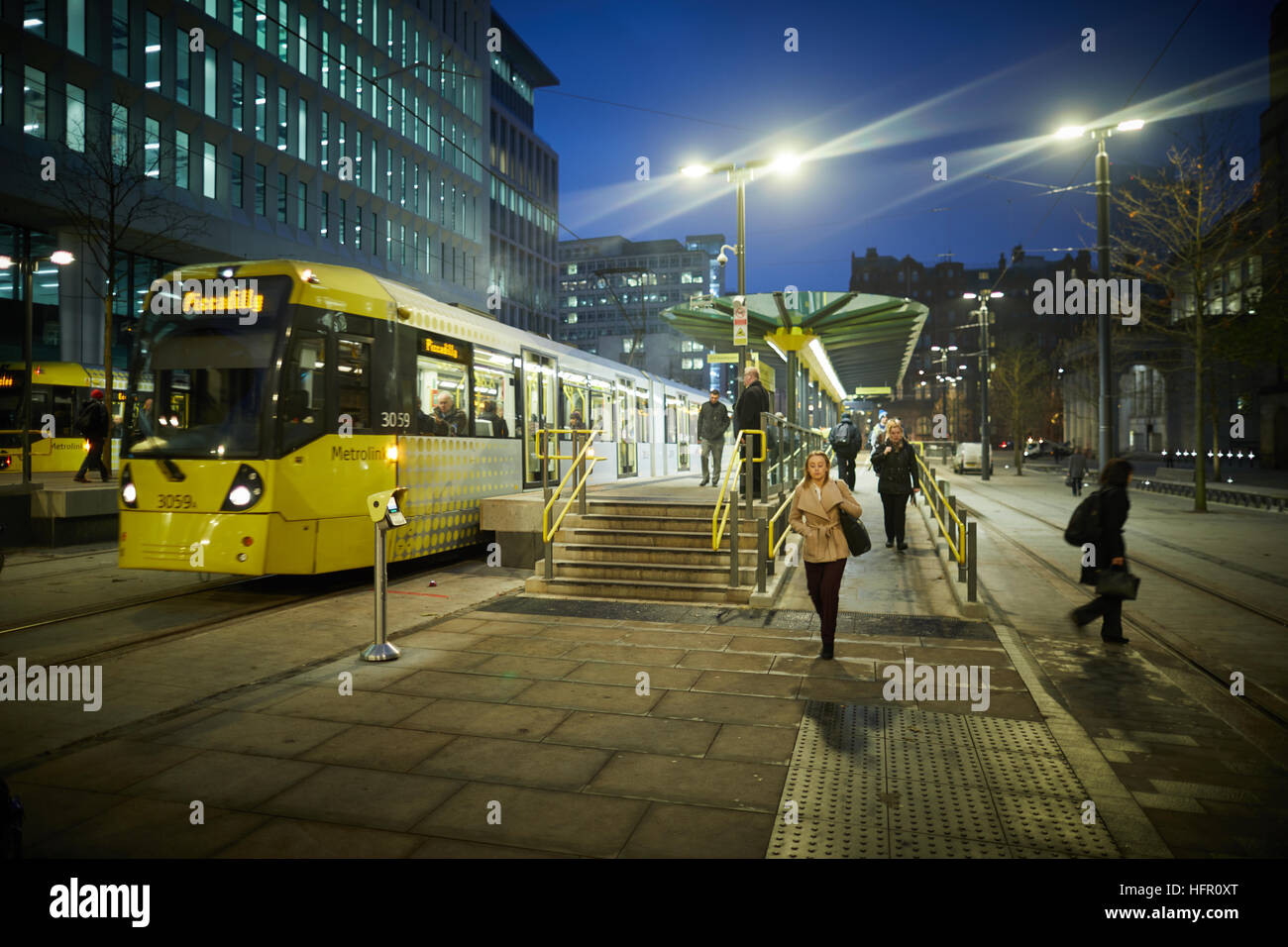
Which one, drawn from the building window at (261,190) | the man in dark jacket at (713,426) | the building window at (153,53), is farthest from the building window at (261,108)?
the man in dark jacket at (713,426)

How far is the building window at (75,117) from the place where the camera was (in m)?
26.4

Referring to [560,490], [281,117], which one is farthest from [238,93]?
[560,490]

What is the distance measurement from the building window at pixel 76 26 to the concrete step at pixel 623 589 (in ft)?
94.8

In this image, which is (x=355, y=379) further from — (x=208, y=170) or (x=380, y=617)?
(x=208, y=170)

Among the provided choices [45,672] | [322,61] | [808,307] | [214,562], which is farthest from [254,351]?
[322,61]

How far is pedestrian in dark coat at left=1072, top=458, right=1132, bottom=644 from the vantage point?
7113 mm

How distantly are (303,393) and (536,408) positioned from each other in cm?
573

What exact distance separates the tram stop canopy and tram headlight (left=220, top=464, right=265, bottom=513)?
8755 millimetres

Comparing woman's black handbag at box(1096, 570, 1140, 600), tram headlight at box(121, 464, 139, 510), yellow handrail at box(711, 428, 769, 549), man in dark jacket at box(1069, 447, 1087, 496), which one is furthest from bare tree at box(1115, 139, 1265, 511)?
tram headlight at box(121, 464, 139, 510)

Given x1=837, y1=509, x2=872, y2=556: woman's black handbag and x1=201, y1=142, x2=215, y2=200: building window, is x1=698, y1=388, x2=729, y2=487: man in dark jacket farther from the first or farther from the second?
x1=201, y1=142, x2=215, y2=200: building window

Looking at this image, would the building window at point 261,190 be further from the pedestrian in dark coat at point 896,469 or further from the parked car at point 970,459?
the parked car at point 970,459

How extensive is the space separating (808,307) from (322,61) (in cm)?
3289

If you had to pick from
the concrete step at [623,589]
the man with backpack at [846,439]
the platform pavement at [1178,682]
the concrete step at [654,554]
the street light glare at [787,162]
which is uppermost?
the street light glare at [787,162]

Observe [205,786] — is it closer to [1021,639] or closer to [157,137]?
[1021,639]
